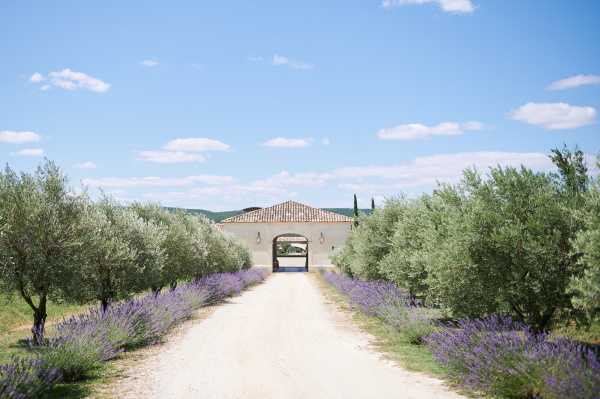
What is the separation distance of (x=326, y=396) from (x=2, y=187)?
8100mm

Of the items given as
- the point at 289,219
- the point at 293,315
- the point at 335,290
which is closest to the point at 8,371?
the point at 293,315

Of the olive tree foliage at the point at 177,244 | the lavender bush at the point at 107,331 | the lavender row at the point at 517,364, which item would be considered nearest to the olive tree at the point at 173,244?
the olive tree foliage at the point at 177,244

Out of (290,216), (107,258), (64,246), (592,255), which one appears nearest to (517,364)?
(592,255)

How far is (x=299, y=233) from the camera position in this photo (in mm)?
50094

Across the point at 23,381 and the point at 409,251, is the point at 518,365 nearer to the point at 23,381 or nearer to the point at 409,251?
the point at 23,381

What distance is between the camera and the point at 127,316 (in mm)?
11031

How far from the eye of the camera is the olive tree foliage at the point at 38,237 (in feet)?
33.6

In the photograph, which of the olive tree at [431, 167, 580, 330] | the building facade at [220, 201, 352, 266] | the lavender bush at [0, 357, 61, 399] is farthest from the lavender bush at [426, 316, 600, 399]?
the building facade at [220, 201, 352, 266]

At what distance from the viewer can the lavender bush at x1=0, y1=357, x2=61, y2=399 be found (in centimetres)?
589

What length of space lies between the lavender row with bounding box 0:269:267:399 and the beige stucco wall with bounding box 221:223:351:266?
33688mm

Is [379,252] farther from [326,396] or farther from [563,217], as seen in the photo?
[326,396]

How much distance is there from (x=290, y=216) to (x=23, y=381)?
149 ft

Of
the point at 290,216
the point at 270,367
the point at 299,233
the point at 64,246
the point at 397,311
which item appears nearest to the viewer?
the point at 270,367

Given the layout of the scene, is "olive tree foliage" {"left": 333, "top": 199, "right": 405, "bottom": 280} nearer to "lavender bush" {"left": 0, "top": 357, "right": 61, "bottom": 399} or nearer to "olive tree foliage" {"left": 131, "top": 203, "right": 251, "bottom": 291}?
"olive tree foliage" {"left": 131, "top": 203, "right": 251, "bottom": 291}
